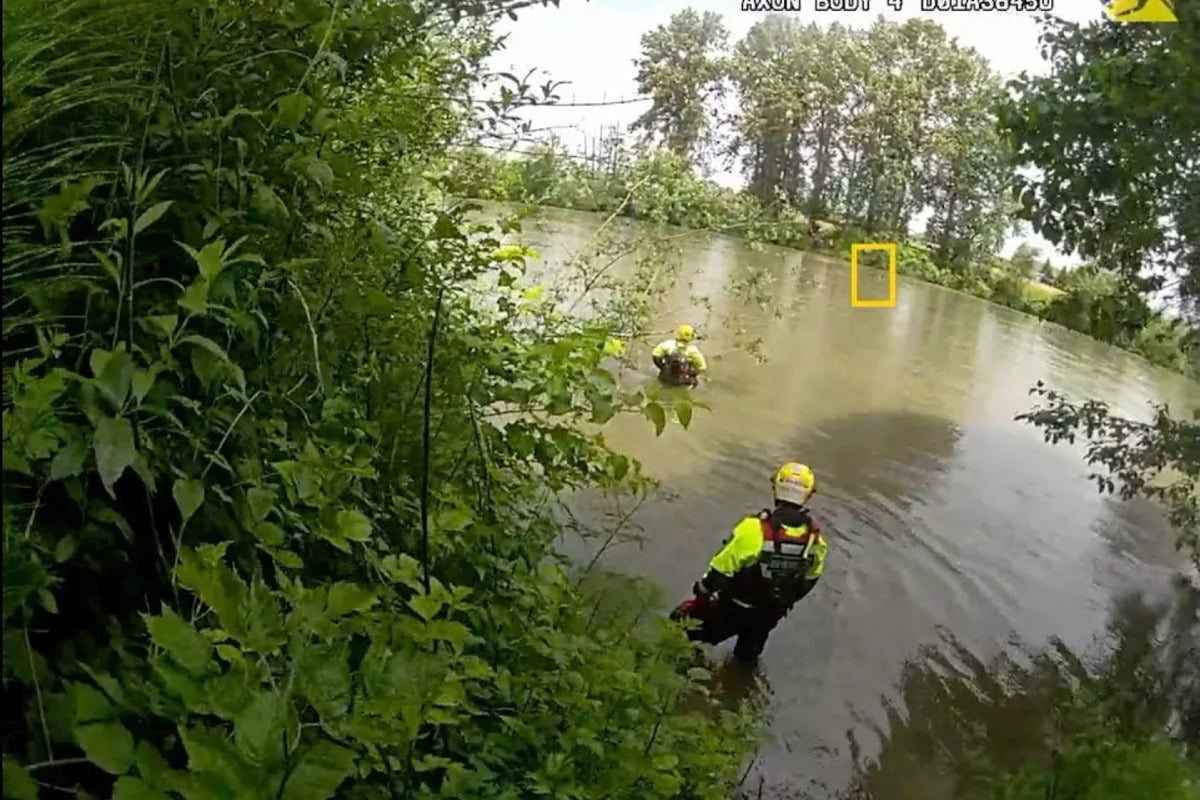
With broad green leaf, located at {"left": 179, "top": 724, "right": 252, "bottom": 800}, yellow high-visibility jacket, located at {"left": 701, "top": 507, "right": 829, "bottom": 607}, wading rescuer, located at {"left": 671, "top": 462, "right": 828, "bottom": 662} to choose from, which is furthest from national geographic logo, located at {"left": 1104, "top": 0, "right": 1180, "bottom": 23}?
broad green leaf, located at {"left": 179, "top": 724, "right": 252, "bottom": 800}

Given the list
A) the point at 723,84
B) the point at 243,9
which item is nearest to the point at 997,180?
the point at 723,84

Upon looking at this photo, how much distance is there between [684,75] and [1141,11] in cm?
183

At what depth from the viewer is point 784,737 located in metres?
3.06

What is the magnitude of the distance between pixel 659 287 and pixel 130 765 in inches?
121

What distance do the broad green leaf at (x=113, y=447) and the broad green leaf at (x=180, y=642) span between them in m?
0.08

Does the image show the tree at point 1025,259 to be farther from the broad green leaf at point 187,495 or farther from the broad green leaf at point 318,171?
the broad green leaf at point 187,495

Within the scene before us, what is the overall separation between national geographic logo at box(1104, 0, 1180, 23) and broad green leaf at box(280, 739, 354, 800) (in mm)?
2681

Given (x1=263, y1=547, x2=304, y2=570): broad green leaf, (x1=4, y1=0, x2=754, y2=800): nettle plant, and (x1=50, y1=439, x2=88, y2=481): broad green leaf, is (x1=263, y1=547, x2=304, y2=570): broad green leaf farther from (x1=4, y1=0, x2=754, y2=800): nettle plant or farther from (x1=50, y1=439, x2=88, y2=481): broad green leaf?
(x1=50, y1=439, x2=88, y2=481): broad green leaf

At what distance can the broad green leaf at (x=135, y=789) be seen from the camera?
1.83 feet

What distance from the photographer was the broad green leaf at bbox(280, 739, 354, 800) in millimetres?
575

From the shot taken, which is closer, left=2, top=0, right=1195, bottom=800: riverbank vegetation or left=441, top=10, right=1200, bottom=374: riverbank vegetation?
left=2, top=0, right=1195, bottom=800: riverbank vegetation

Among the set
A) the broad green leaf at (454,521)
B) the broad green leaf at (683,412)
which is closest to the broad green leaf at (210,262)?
the broad green leaf at (454,521)

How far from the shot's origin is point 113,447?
0.61 m

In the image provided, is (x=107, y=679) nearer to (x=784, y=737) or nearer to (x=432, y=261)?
(x=432, y=261)
